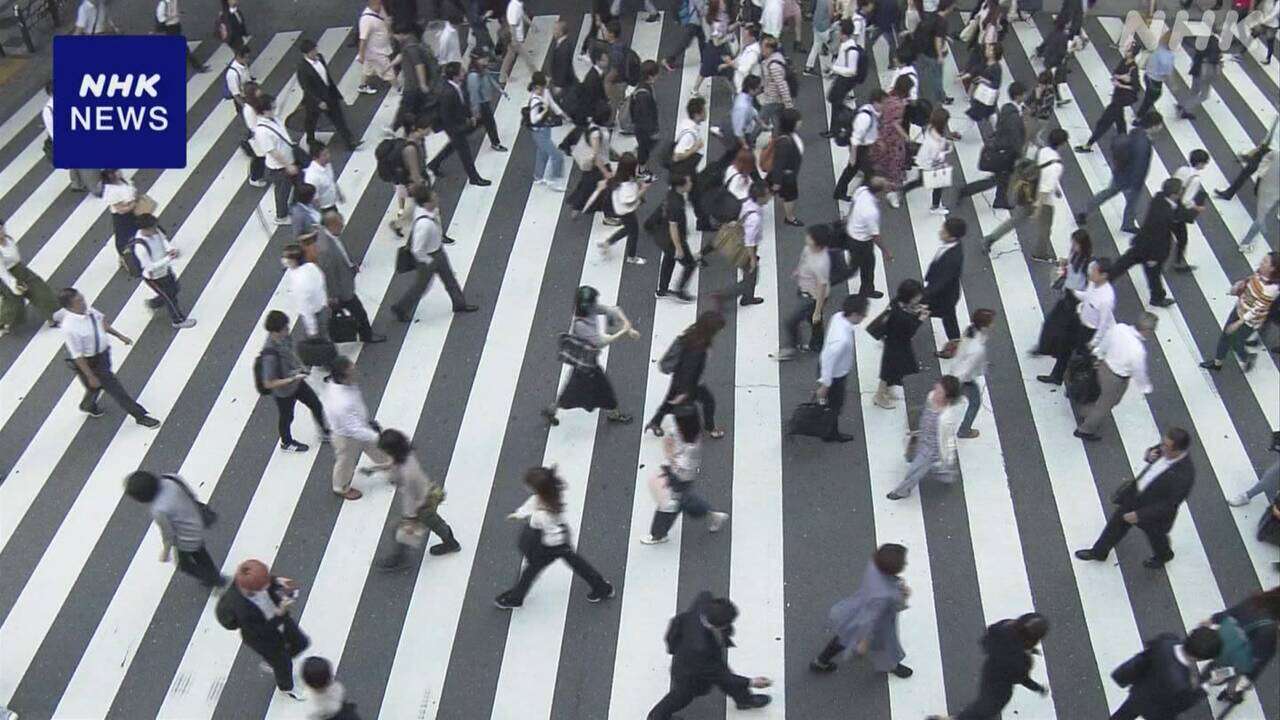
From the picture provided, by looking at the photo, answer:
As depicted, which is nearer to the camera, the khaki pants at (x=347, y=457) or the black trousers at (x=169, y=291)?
the khaki pants at (x=347, y=457)

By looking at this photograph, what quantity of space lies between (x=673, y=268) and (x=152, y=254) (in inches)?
211

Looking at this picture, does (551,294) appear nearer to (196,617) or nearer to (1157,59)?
(196,617)

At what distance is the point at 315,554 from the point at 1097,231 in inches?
370

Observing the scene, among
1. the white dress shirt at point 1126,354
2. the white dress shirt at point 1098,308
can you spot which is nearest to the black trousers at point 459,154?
the white dress shirt at point 1098,308

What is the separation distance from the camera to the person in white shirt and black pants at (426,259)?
33.8 ft

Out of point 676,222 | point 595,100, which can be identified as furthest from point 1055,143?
point 595,100

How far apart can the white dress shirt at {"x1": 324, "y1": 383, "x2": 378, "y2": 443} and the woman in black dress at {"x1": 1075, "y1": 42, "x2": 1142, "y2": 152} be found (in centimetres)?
987

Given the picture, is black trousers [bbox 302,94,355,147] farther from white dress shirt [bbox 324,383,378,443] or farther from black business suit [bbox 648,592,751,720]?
black business suit [bbox 648,592,751,720]

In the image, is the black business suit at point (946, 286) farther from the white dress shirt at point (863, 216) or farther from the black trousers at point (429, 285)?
the black trousers at point (429, 285)

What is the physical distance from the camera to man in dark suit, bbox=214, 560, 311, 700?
6680mm

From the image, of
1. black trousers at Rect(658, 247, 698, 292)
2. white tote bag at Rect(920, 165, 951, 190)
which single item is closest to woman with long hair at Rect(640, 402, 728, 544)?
black trousers at Rect(658, 247, 698, 292)

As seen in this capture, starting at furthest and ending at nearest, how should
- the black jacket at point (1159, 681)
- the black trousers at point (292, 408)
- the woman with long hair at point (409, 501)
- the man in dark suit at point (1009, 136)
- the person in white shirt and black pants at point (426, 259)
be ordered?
the man in dark suit at point (1009, 136), the person in white shirt and black pants at point (426, 259), the black trousers at point (292, 408), the woman with long hair at point (409, 501), the black jacket at point (1159, 681)

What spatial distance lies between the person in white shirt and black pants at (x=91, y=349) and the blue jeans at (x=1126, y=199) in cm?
1035

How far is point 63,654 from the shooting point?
816 cm
